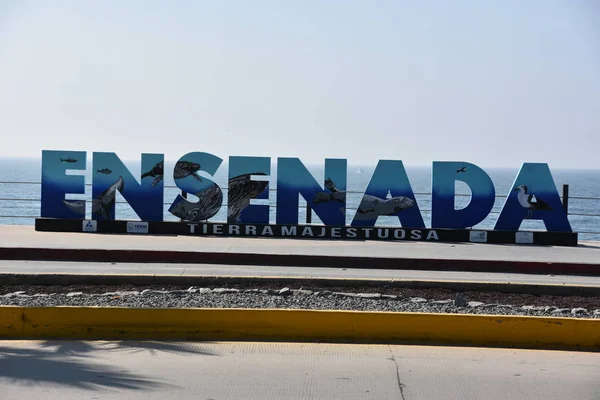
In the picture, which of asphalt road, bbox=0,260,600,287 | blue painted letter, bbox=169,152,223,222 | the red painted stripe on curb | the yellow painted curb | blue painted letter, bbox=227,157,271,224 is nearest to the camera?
the yellow painted curb

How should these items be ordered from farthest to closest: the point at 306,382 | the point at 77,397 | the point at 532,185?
the point at 532,185 < the point at 306,382 < the point at 77,397

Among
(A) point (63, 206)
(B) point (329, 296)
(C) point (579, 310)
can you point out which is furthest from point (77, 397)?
(A) point (63, 206)

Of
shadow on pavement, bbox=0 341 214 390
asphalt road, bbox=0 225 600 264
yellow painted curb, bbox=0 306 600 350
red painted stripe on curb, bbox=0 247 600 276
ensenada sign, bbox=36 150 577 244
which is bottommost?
shadow on pavement, bbox=0 341 214 390

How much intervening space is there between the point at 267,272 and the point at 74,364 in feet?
22.8

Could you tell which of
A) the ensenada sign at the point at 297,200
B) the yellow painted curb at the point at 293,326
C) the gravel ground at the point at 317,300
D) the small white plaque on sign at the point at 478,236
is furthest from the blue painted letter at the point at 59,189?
the yellow painted curb at the point at 293,326

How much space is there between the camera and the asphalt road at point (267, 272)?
14609 mm

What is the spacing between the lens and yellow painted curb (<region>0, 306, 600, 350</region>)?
938 centimetres

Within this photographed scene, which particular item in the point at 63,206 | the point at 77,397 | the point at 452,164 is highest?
the point at 452,164

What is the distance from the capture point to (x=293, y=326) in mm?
9492

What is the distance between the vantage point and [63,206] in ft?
69.4

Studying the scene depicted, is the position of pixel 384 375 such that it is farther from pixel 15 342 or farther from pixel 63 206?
pixel 63 206

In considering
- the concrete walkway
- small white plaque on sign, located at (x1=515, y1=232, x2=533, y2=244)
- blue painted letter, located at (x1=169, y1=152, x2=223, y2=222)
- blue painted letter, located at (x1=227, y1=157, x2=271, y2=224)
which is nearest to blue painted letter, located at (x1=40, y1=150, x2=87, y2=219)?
the concrete walkway

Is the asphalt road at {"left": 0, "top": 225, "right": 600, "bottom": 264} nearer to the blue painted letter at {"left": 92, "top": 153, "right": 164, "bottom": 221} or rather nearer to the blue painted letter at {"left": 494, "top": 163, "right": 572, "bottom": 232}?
the blue painted letter at {"left": 494, "top": 163, "right": 572, "bottom": 232}

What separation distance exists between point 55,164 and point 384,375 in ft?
50.3
